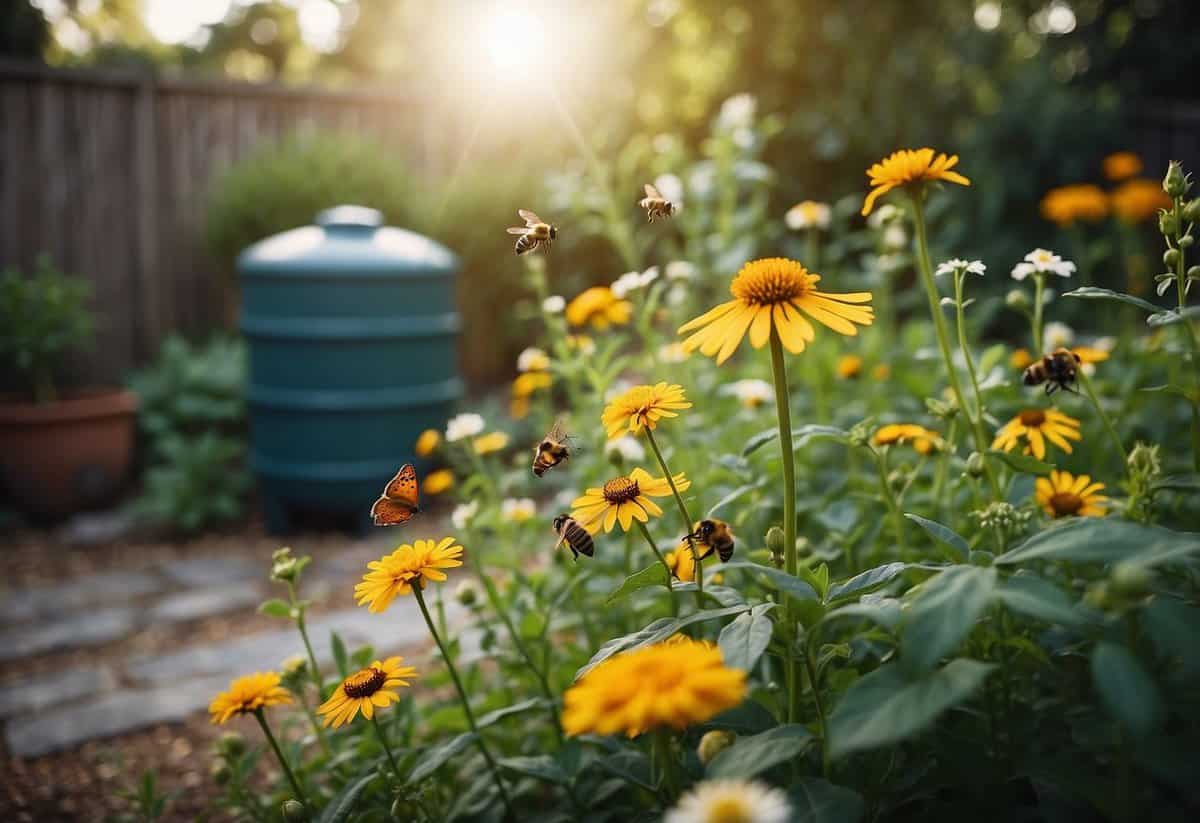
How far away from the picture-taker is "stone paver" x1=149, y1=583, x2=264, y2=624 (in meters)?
2.85

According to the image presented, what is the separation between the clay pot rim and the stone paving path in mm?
922

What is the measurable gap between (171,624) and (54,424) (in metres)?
1.52

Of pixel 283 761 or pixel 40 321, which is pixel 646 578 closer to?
pixel 283 761

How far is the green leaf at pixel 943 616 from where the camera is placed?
2.28 feet

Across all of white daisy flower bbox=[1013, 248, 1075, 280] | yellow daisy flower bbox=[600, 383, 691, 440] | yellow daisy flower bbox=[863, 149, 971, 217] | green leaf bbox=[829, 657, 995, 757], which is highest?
yellow daisy flower bbox=[863, 149, 971, 217]

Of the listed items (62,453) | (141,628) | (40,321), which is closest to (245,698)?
(141,628)

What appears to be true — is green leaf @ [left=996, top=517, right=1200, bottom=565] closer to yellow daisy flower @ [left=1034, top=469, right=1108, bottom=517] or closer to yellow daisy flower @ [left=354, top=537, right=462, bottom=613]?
yellow daisy flower @ [left=1034, top=469, right=1108, bottom=517]

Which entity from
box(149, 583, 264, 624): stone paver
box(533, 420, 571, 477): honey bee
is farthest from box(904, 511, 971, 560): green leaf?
box(149, 583, 264, 624): stone paver

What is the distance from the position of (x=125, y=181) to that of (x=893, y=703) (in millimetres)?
5192

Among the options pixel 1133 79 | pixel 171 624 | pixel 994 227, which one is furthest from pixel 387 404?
pixel 1133 79

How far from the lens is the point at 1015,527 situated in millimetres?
1134

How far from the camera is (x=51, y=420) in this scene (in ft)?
12.5

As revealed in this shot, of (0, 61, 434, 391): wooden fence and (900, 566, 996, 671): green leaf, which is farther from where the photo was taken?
(0, 61, 434, 391): wooden fence

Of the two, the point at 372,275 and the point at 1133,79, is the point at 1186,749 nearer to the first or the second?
the point at 372,275
